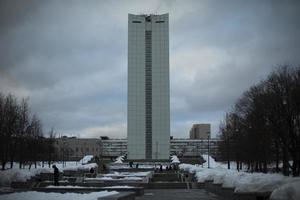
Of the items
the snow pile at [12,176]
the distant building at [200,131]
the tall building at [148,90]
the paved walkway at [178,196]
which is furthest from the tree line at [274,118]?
the distant building at [200,131]

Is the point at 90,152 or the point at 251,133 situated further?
the point at 90,152

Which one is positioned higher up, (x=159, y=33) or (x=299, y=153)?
(x=159, y=33)

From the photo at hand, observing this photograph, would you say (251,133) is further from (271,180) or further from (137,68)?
(137,68)

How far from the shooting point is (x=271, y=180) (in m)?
17.1

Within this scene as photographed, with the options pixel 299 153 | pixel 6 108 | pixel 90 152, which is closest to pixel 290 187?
pixel 299 153

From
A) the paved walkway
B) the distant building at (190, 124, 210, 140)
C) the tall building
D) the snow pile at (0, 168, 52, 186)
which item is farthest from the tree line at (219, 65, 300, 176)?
the distant building at (190, 124, 210, 140)

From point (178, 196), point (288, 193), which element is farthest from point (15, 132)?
point (288, 193)

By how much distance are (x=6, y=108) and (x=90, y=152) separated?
12355 centimetres

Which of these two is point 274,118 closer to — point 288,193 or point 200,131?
point 288,193

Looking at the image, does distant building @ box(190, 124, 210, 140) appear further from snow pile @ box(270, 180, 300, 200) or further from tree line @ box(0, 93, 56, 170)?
snow pile @ box(270, 180, 300, 200)

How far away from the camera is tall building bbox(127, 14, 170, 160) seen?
107188 millimetres

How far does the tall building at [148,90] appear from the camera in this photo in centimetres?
10719

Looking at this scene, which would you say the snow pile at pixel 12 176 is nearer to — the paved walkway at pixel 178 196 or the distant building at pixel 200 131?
the paved walkway at pixel 178 196

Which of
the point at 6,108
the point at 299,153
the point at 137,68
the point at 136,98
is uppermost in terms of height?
the point at 137,68
